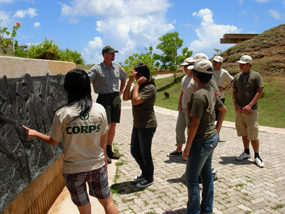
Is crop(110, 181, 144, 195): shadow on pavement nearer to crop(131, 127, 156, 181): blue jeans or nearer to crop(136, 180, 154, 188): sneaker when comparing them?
crop(136, 180, 154, 188): sneaker

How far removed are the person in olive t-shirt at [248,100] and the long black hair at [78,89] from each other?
3641mm

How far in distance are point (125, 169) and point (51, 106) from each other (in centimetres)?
198

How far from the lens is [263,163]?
514 centimetres

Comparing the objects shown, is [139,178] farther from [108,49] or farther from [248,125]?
[108,49]

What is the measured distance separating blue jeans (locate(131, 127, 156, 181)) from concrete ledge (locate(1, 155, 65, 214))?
1241 millimetres

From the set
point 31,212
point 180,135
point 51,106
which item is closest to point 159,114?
point 180,135

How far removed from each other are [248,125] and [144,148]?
7.78 feet

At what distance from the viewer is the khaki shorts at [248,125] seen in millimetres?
5125

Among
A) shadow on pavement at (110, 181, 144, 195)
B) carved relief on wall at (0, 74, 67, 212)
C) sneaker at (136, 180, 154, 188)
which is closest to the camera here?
carved relief on wall at (0, 74, 67, 212)

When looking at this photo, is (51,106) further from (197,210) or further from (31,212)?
(197,210)

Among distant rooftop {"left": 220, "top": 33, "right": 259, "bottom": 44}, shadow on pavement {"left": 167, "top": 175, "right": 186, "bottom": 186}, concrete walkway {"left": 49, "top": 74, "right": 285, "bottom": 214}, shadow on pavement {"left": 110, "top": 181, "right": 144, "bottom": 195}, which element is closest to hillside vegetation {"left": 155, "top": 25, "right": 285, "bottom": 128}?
distant rooftop {"left": 220, "top": 33, "right": 259, "bottom": 44}

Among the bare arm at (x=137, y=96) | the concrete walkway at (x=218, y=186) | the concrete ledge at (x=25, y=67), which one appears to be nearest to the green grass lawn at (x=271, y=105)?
the concrete walkway at (x=218, y=186)

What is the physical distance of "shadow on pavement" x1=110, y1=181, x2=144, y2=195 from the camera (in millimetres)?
4085

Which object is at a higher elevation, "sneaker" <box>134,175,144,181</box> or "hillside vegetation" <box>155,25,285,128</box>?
"hillside vegetation" <box>155,25,285,128</box>
